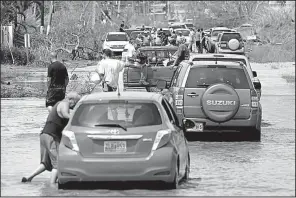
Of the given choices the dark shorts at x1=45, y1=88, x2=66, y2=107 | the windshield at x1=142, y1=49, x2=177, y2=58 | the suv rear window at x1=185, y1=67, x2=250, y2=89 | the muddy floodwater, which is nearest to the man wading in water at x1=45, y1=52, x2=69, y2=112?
the dark shorts at x1=45, y1=88, x2=66, y2=107

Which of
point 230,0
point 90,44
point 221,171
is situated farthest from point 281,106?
point 230,0

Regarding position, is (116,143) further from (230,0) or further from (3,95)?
(230,0)

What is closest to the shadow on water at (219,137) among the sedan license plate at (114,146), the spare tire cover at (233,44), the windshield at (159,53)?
the sedan license plate at (114,146)

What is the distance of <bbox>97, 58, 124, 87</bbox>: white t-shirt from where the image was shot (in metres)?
21.7

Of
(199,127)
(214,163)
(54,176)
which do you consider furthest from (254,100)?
(54,176)

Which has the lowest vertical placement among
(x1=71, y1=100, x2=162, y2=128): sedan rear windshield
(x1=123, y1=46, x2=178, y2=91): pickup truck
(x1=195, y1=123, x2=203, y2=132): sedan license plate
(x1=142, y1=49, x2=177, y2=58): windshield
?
(x1=123, y1=46, x2=178, y2=91): pickup truck

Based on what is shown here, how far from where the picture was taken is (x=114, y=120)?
1246 cm

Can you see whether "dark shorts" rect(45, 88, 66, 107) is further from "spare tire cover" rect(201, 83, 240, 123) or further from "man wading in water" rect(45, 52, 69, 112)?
"spare tire cover" rect(201, 83, 240, 123)

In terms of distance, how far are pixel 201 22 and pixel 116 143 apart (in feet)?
350

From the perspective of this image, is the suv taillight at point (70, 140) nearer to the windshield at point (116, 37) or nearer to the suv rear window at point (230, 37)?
the suv rear window at point (230, 37)

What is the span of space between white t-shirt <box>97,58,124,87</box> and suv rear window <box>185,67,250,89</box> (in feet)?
11.4

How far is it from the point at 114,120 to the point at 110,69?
30.7ft

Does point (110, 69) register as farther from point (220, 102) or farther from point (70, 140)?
point (70, 140)

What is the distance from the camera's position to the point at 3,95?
29.4 metres
